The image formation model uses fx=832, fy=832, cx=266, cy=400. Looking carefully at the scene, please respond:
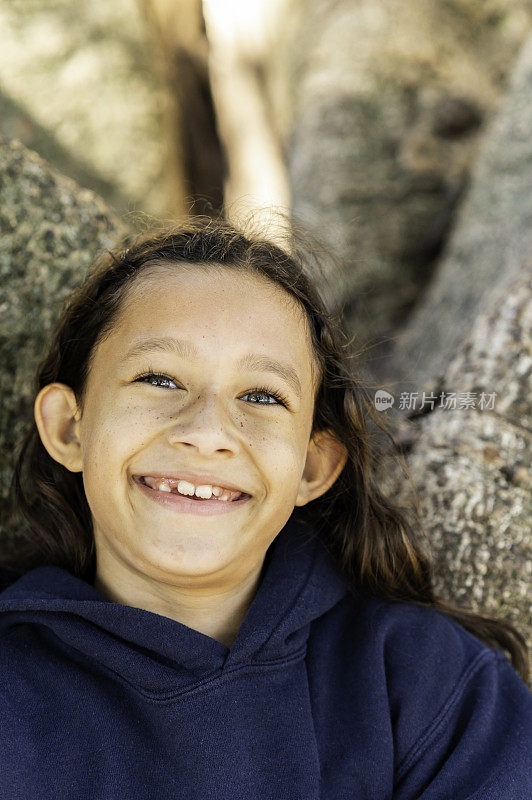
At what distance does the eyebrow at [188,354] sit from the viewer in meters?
1.62

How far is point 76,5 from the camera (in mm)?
3932

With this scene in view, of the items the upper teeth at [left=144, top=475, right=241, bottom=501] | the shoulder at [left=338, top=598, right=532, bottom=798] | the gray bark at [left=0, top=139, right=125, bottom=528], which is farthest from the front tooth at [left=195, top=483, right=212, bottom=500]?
the gray bark at [left=0, top=139, right=125, bottom=528]

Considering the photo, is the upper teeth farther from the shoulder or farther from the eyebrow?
the shoulder

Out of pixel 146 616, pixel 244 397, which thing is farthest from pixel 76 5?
pixel 146 616

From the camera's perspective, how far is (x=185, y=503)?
1.59 m

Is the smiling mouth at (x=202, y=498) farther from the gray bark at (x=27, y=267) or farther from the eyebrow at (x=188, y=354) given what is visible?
the gray bark at (x=27, y=267)

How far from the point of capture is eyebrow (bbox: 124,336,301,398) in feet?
5.32

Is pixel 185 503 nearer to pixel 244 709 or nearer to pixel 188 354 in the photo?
pixel 188 354

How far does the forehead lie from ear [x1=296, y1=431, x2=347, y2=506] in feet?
0.71

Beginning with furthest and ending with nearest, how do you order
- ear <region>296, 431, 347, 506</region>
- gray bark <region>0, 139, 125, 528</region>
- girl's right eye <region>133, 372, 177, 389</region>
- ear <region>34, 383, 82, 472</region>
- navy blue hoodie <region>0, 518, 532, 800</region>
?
gray bark <region>0, 139, 125, 528</region> < ear <region>296, 431, 347, 506</region> < ear <region>34, 383, 82, 472</region> < girl's right eye <region>133, 372, 177, 389</region> < navy blue hoodie <region>0, 518, 532, 800</region>

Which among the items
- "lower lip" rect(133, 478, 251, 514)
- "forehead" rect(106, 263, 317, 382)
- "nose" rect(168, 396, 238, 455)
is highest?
"forehead" rect(106, 263, 317, 382)

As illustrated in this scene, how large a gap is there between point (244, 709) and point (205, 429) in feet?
1.81

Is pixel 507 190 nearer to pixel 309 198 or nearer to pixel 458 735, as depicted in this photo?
pixel 309 198

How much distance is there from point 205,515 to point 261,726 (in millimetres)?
425
